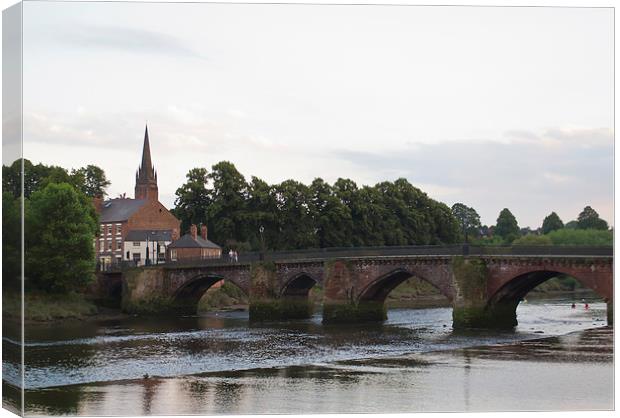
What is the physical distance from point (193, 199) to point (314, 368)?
67221mm

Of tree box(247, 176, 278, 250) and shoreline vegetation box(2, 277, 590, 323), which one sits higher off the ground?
tree box(247, 176, 278, 250)

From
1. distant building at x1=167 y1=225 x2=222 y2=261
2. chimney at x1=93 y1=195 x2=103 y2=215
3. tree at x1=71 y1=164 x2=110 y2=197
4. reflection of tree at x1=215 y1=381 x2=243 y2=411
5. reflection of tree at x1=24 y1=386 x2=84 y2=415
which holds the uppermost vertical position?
tree at x1=71 y1=164 x2=110 y2=197

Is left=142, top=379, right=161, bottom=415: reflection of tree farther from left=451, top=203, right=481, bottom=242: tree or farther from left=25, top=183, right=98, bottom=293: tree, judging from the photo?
left=451, top=203, right=481, bottom=242: tree

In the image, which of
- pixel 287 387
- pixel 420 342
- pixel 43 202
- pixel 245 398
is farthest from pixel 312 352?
pixel 43 202

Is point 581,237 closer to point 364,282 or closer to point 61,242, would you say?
point 364,282

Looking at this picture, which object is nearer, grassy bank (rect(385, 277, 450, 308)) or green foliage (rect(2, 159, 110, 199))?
green foliage (rect(2, 159, 110, 199))

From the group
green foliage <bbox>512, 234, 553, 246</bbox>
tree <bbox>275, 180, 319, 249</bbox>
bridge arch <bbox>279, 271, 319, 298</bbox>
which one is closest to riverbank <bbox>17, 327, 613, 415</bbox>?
bridge arch <bbox>279, 271, 319, 298</bbox>

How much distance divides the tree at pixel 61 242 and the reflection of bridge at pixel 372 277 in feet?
24.0

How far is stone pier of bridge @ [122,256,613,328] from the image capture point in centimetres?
5512

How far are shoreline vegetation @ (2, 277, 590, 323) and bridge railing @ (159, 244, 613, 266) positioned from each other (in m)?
4.58

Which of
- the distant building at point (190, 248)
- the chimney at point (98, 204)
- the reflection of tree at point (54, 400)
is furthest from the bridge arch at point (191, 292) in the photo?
the reflection of tree at point (54, 400)

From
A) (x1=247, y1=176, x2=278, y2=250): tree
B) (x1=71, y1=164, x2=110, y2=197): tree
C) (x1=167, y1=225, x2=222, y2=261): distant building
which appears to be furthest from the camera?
(x1=71, y1=164, x2=110, y2=197): tree

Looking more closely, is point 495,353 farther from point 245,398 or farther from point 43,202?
point 43,202

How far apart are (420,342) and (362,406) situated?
22.2 meters
